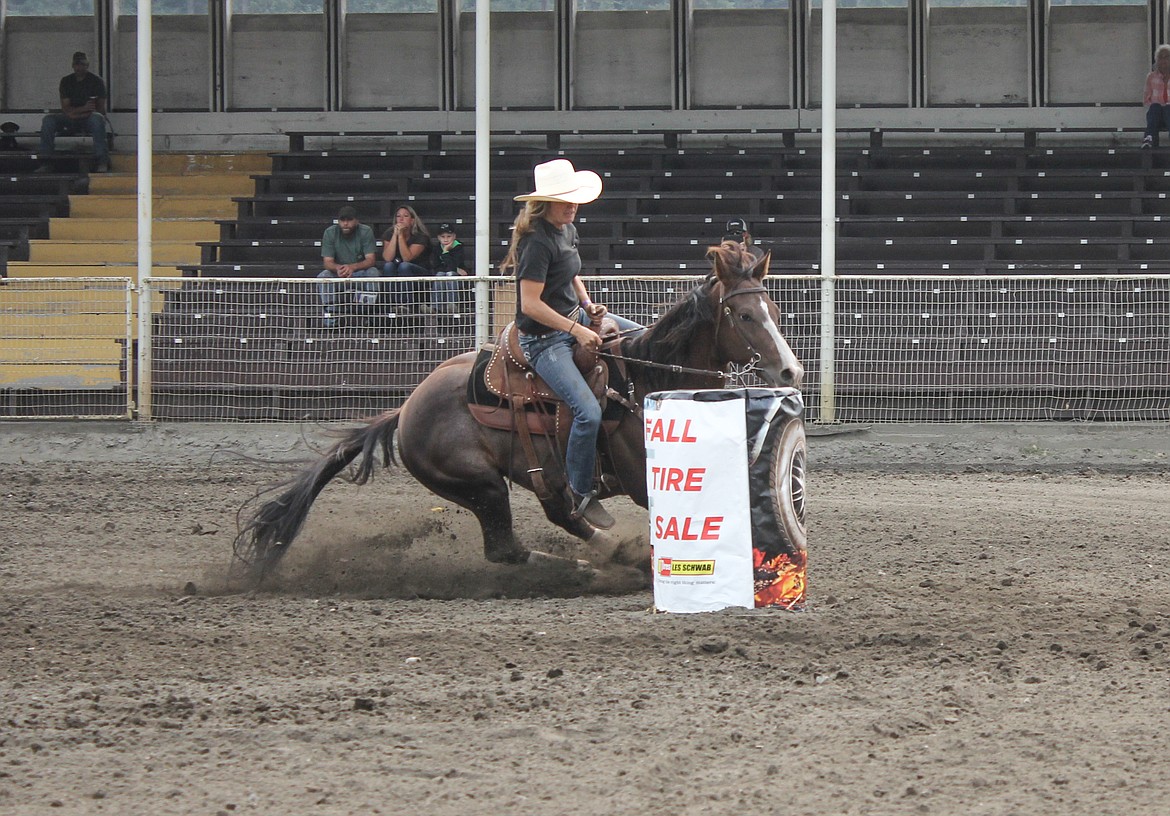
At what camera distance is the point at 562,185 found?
6.67 meters

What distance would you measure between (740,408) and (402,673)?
69.6 inches

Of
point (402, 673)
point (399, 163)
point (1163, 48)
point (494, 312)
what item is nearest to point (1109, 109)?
point (1163, 48)

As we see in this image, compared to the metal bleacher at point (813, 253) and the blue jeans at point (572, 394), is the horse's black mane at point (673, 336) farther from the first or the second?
the metal bleacher at point (813, 253)

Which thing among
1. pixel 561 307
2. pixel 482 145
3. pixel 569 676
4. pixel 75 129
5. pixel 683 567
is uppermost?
pixel 75 129

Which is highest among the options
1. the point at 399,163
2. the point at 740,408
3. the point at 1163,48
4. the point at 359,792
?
the point at 1163,48

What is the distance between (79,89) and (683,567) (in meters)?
17.1

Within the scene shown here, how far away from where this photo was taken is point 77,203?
19.7 meters

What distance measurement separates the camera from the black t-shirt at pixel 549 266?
22.2 ft

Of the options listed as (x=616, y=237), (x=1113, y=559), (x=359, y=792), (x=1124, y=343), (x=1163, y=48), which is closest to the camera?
(x=359, y=792)

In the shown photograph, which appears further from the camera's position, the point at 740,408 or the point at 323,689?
the point at 740,408

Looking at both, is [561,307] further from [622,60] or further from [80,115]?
[80,115]

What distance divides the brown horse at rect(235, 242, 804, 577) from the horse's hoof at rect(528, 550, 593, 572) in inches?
2.6

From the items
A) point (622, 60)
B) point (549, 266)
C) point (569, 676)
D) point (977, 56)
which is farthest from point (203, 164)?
point (569, 676)

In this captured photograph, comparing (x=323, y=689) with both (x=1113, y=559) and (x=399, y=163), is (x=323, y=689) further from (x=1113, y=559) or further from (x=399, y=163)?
(x=399, y=163)
